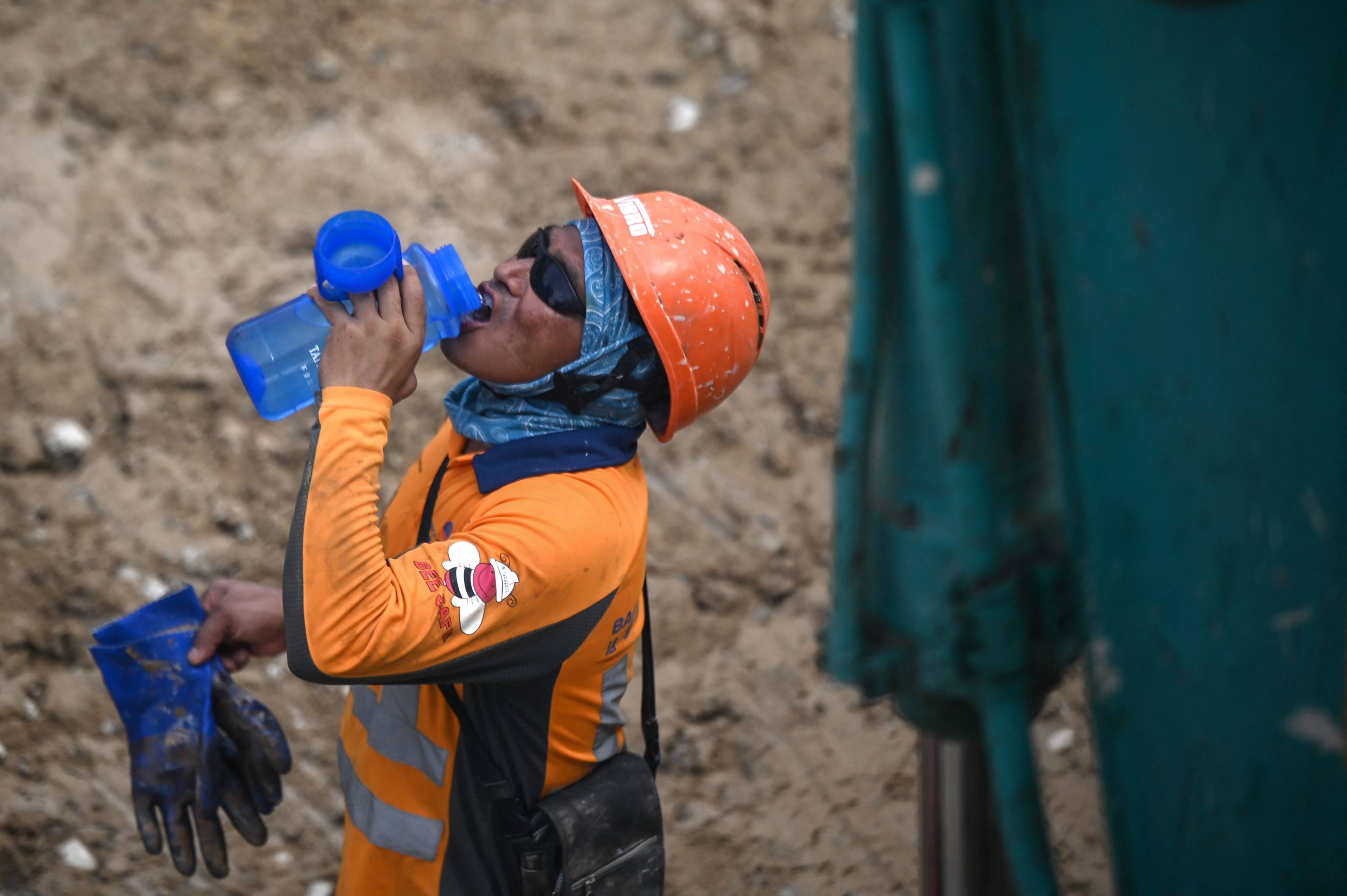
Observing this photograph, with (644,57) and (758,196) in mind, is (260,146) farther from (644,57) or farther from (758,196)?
(758,196)

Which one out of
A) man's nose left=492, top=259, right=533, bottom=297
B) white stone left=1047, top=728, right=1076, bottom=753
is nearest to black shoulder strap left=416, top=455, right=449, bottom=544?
man's nose left=492, top=259, right=533, bottom=297

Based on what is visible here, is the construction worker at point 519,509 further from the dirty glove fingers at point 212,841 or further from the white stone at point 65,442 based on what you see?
the white stone at point 65,442

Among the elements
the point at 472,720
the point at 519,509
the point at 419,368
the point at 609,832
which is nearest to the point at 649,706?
the point at 609,832

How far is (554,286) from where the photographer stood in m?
2.02

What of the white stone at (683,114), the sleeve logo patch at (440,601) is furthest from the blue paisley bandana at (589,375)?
the white stone at (683,114)

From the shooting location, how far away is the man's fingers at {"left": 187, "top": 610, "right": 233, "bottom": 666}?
2188 millimetres

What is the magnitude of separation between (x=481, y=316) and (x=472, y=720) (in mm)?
772

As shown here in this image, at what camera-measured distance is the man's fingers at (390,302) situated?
5.84 ft

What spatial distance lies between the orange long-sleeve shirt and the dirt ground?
5.59ft

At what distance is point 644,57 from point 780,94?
0.73 meters

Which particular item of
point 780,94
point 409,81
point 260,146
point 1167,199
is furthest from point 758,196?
point 1167,199

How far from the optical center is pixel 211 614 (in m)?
2.24

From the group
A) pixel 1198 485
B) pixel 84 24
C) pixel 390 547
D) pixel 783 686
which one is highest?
pixel 84 24

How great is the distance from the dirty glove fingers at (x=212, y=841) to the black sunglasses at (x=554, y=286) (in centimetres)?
131
